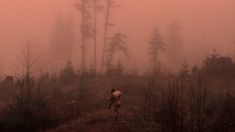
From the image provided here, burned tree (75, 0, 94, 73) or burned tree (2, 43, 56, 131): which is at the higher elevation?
burned tree (75, 0, 94, 73)

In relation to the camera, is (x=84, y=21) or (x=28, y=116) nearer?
(x=28, y=116)

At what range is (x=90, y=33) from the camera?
189 feet

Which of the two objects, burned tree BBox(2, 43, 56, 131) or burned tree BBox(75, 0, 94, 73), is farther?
burned tree BBox(75, 0, 94, 73)

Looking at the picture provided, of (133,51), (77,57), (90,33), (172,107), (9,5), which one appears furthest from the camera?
(9,5)

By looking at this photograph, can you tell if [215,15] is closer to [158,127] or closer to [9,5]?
[9,5]

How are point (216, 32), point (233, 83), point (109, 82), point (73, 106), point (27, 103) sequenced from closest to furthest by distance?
point (27, 103) → point (73, 106) → point (233, 83) → point (109, 82) → point (216, 32)

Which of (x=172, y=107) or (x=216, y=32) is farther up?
(x=216, y=32)

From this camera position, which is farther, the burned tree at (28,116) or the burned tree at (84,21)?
the burned tree at (84,21)

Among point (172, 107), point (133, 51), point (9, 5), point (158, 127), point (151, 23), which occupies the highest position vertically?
point (9, 5)

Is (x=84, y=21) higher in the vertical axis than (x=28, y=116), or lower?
higher

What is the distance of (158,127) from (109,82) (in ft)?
66.2

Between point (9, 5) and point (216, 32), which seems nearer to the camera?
point (216, 32)

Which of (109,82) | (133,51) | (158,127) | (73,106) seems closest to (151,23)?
(133,51)

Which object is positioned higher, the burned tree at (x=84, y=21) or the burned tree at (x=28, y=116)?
the burned tree at (x=84, y=21)
